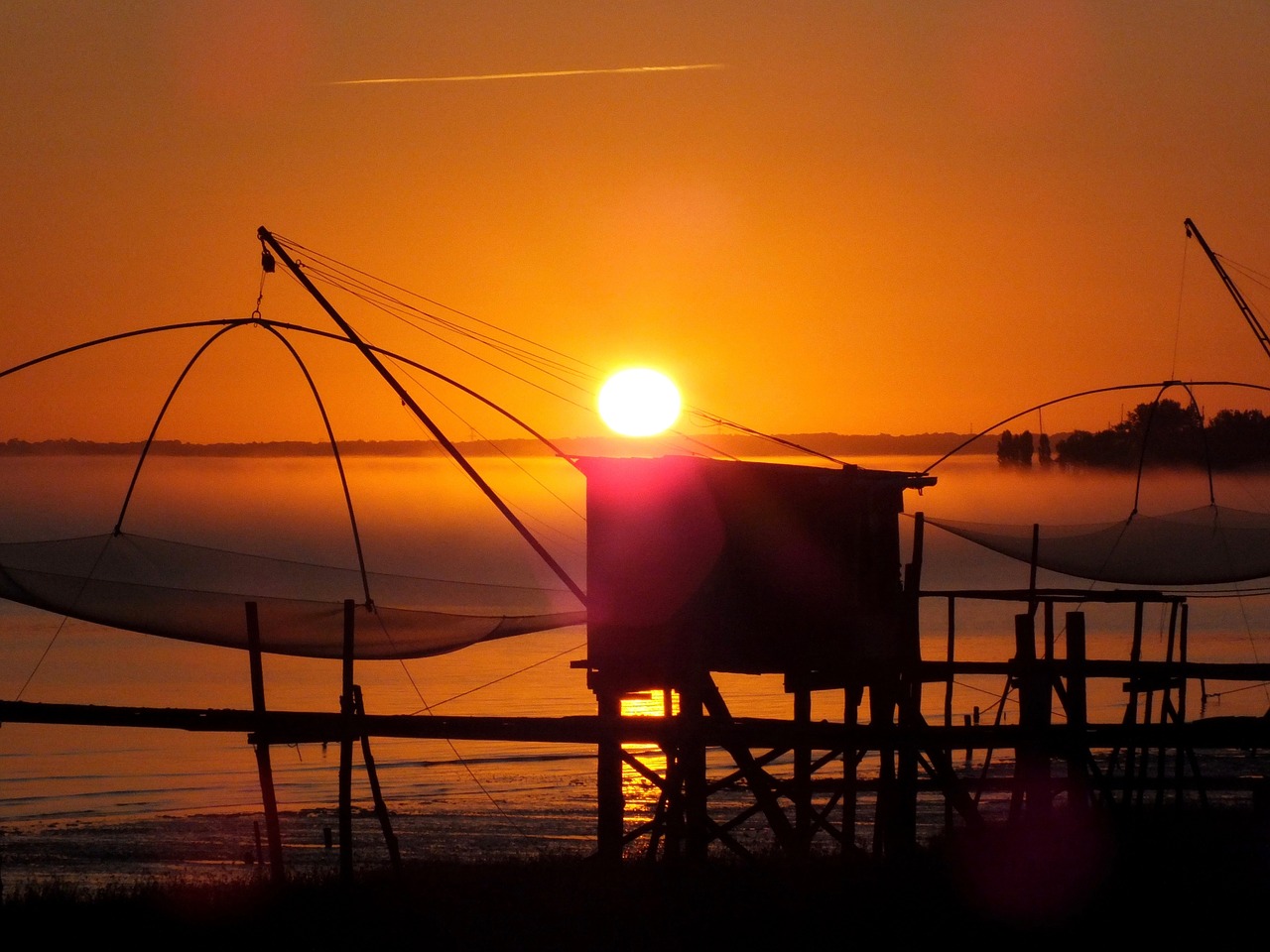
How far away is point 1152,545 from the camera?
18.2 meters

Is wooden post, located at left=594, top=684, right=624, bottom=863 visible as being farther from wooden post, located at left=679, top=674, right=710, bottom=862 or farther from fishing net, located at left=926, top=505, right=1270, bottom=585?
fishing net, located at left=926, top=505, right=1270, bottom=585

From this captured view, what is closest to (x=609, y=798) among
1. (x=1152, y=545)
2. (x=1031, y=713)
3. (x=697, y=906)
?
(x=697, y=906)

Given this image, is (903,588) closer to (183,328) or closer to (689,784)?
(689,784)

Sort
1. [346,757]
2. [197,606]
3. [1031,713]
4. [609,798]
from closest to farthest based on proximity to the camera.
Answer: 1. [346,757]
2. [609,798]
3. [1031,713]
4. [197,606]

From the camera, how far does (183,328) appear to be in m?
13.1

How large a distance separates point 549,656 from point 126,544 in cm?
5739

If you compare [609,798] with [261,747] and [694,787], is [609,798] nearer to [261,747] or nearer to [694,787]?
[694,787]

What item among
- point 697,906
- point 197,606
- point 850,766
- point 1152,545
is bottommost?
point 850,766

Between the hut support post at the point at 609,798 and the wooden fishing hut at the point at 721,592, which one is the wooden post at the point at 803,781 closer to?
the wooden fishing hut at the point at 721,592

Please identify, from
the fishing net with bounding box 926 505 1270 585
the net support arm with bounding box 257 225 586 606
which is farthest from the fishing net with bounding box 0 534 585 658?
the fishing net with bounding box 926 505 1270 585

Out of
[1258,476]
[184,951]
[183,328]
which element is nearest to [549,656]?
[1258,476]

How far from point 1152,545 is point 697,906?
1179 centimetres

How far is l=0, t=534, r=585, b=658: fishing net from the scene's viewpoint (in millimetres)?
13219

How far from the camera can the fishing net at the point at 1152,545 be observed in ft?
58.1
